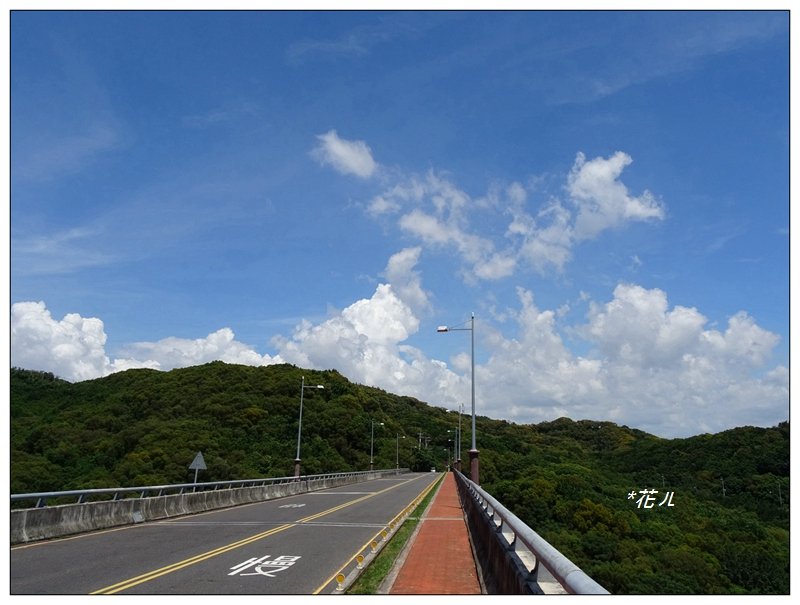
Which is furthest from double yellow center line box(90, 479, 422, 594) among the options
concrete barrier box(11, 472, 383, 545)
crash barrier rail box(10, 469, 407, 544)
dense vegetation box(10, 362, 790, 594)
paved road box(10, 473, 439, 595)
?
dense vegetation box(10, 362, 790, 594)

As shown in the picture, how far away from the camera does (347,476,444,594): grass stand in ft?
34.3

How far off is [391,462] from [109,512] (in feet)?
311

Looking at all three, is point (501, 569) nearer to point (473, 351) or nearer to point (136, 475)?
point (473, 351)

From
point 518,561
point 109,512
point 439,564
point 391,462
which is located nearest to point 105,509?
point 109,512

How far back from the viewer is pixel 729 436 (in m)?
135

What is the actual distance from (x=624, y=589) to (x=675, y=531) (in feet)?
93.1

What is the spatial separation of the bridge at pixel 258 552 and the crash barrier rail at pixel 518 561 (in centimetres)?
2

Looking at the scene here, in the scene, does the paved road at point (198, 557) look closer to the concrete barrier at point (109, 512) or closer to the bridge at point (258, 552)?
the bridge at point (258, 552)

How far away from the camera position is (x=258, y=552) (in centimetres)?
1429

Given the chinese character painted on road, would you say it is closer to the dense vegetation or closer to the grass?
the grass

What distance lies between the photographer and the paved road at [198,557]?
33.9ft

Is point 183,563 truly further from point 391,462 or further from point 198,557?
point 391,462

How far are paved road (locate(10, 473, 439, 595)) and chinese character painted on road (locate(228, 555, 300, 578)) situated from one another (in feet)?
0.06

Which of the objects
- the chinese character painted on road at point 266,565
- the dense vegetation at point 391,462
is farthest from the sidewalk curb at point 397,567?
the dense vegetation at point 391,462
